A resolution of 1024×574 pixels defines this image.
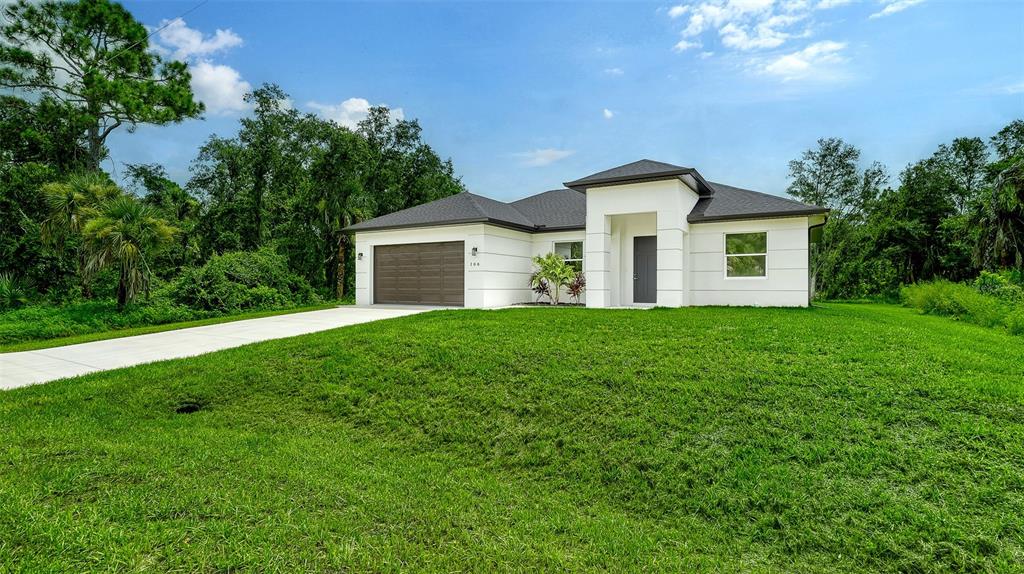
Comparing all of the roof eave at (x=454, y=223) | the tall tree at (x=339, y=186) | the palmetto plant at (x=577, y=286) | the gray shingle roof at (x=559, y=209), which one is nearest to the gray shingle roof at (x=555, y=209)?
the gray shingle roof at (x=559, y=209)

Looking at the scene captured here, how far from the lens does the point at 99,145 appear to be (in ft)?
71.7

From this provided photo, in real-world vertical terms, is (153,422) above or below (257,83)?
below

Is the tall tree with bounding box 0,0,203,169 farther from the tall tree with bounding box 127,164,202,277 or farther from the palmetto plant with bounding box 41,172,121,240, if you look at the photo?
the palmetto plant with bounding box 41,172,121,240

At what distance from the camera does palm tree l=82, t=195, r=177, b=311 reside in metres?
12.8

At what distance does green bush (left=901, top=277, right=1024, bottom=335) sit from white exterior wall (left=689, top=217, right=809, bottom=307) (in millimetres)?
3566

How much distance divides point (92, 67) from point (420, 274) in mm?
18559

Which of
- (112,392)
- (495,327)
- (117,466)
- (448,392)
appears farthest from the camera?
(495,327)

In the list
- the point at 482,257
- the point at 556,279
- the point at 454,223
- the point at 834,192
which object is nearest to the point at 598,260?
the point at 556,279

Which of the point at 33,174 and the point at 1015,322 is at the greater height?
the point at 33,174

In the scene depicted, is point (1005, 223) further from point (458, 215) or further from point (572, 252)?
point (458, 215)

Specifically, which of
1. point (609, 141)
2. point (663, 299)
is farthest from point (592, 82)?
point (663, 299)

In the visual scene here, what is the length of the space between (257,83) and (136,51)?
505cm

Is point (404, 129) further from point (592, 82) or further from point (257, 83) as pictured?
point (592, 82)

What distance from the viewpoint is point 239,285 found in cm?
1652
